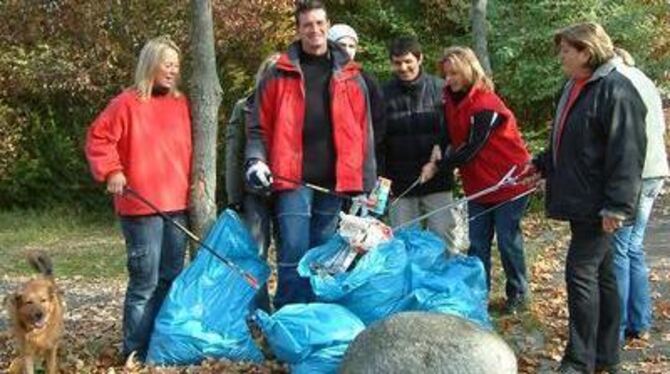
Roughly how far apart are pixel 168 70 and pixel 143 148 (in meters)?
0.47

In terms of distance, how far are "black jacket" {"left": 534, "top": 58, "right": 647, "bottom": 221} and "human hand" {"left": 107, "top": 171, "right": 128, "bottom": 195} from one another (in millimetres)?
2362

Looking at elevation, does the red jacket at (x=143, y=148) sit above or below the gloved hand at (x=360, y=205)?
above

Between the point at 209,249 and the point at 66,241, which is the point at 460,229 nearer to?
the point at 209,249

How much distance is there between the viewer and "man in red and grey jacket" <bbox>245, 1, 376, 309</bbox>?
573 centimetres

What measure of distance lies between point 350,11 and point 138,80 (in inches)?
422

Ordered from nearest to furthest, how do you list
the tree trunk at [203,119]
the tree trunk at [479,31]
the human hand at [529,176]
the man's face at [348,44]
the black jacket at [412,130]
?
the tree trunk at [203,119] < the man's face at [348,44] < the human hand at [529,176] < the black jacket at [412,130] < the tree trunk at [479,31]

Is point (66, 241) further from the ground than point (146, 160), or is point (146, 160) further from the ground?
point (146, 160)

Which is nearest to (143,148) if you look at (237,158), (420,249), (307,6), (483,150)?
(237,158)

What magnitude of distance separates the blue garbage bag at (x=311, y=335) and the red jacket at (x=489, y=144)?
67.8 inches

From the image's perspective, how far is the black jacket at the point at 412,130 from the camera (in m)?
6.62

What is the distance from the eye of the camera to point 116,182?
17.9 feet

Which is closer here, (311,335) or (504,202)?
(311,335)

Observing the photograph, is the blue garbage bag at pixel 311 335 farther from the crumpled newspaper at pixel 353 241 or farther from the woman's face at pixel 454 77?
the woman's face at pixel 454 77

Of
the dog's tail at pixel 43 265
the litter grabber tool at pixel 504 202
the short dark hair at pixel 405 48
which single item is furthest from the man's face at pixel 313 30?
the dog's tail at pixel 43 265
